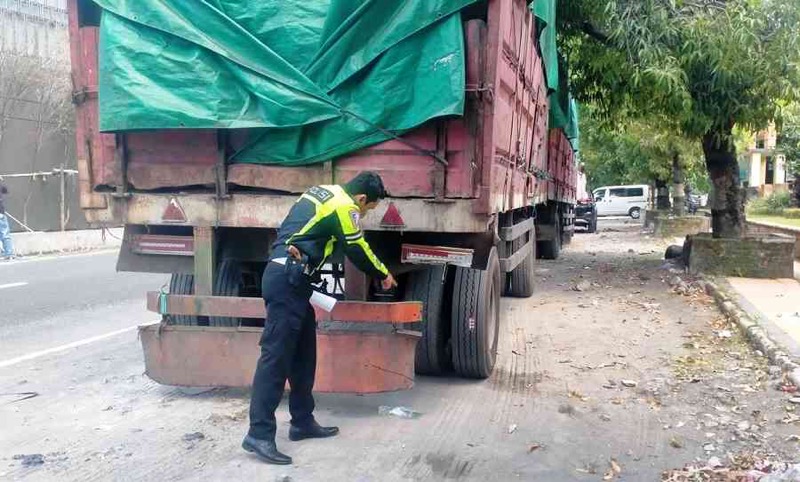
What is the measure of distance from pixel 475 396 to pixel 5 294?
7591mm

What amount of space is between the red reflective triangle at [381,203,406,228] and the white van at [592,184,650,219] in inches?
1473

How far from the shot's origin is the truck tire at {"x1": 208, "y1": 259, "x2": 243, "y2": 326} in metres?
5.50

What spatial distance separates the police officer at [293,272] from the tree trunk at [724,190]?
9093 millimetres

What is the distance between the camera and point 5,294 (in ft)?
33.2

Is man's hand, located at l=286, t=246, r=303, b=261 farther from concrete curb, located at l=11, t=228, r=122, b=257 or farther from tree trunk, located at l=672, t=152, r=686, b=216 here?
tree trunk, located at l=672, t=152, r=686, b=216

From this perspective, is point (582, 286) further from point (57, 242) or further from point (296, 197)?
point (57, 242)

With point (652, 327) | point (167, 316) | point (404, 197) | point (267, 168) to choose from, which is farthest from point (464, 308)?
point (652, 327)

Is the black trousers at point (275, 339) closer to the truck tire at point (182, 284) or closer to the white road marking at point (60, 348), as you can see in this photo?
the truck tire at point (182, 284)

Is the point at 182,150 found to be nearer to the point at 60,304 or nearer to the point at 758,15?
the point at 60,304

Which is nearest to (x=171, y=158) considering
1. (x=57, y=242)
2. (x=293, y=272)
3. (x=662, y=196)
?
(x=293, y=272)

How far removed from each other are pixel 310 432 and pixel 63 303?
6.25 m

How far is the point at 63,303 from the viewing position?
948cm

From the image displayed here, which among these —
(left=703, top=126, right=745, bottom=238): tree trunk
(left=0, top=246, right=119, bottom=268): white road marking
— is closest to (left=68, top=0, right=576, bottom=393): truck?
(left=703, top=126, right=745, bottom=238): tree trunk

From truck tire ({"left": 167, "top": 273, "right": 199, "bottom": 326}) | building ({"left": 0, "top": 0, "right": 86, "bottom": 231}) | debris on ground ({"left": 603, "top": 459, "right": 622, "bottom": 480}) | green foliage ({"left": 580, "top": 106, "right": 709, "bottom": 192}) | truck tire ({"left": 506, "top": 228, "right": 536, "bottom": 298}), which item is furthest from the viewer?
green foliage ({"left": 580, "top": 106, "right": 709, "bottom": 192})
